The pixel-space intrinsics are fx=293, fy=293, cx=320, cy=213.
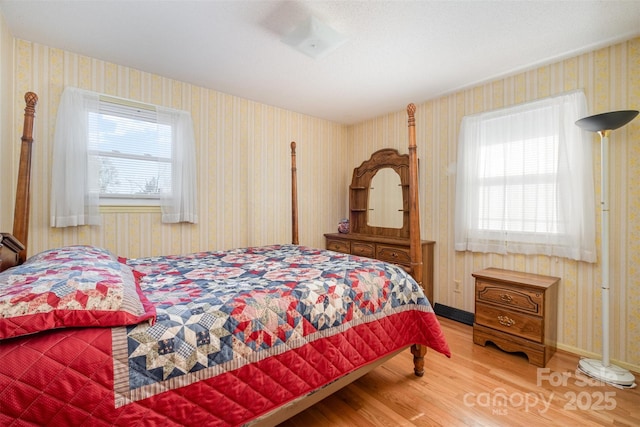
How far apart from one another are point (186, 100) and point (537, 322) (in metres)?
3.80

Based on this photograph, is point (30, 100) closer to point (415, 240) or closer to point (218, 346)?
point (218, 346)

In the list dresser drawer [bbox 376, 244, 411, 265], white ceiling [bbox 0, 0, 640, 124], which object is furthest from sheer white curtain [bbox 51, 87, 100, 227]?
dresser drawer [bbox 376, 244, 411, 265]

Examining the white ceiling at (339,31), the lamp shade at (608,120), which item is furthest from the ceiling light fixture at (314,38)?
the lamp shade at (608,120)

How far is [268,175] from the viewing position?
3.72 metres

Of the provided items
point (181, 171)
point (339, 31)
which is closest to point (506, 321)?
point (339, 31)

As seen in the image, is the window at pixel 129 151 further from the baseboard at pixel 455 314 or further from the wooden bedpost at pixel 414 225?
the baseboard at pixel 455 314

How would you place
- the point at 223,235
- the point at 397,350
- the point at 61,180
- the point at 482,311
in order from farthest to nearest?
the point at 223,235 < the point at 482,311 < the point at 61,180 < the point at 397,350

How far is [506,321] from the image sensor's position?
2.49m

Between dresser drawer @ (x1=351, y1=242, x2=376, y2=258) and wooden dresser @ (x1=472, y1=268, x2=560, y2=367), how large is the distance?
4.00 feet

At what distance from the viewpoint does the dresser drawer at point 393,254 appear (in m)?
3.23

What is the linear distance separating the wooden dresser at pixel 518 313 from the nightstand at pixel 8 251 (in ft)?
10.7

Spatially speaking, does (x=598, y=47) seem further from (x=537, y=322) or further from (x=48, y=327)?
(x=48, y=327)

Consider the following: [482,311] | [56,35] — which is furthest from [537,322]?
[56,35]

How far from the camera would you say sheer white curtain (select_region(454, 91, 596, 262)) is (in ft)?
7.91
